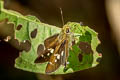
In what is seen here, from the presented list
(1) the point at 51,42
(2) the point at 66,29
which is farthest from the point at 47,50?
(2) the point at 66,29

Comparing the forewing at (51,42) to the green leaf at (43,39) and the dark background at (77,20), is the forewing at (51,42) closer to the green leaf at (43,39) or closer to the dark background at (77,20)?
the green leaf at (43,39)

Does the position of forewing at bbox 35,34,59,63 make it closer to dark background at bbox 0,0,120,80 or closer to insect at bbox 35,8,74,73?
insect at bbox 35,8,74,73

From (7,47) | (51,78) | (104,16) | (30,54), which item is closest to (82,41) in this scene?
(30,54)

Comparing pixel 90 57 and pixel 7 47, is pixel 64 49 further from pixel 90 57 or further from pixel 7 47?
pixel 7 47

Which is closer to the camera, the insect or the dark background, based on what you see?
the insect

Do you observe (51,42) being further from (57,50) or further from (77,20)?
A: (77,20)

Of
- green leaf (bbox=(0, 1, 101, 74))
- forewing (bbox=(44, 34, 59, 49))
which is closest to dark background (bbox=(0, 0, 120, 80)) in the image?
green leaf (bbox=(0, 1, 101, 74))
